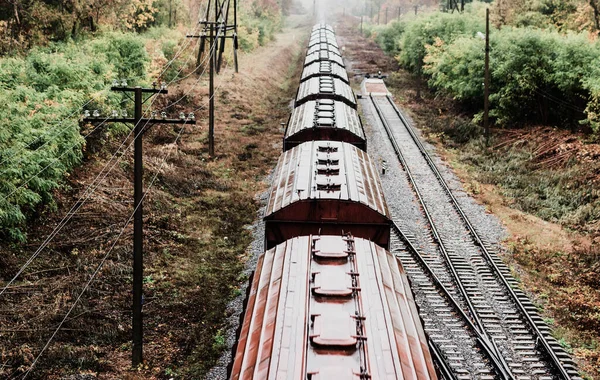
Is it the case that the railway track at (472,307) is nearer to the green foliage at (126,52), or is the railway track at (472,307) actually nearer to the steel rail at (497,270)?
the steel rail at (497,270)

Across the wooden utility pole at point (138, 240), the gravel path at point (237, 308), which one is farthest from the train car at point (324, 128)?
the wooden utility pole at point (138, 240)

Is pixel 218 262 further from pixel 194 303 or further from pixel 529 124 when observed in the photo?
pixel 529 124

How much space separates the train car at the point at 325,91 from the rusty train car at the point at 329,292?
7.98 metres

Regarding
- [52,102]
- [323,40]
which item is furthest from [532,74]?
[52,102]

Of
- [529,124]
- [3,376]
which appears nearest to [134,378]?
[3,376]

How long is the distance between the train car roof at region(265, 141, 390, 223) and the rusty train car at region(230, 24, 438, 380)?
0.02 meters

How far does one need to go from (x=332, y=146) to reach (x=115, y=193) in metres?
8.25

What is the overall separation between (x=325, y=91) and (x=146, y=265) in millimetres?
10536

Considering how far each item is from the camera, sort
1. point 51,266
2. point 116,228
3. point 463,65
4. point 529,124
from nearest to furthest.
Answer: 1. point 51,266
2. point 116,228
3. point 529,124
4. point 463,65

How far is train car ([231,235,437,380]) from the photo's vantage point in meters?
6.41

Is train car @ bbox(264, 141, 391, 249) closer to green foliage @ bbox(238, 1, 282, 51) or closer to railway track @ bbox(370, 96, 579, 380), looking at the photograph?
railway track @ bbox(370, 96, 579, 380)

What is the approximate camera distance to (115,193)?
18328 mm

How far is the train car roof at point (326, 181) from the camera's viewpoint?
37.3 ft

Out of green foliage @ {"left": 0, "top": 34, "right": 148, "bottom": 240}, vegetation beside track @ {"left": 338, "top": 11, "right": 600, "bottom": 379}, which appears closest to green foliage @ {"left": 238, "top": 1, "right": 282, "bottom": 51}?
vegetation beside track @ {"left": 338, "top": 11, "right": 600, "bottom": 379}
